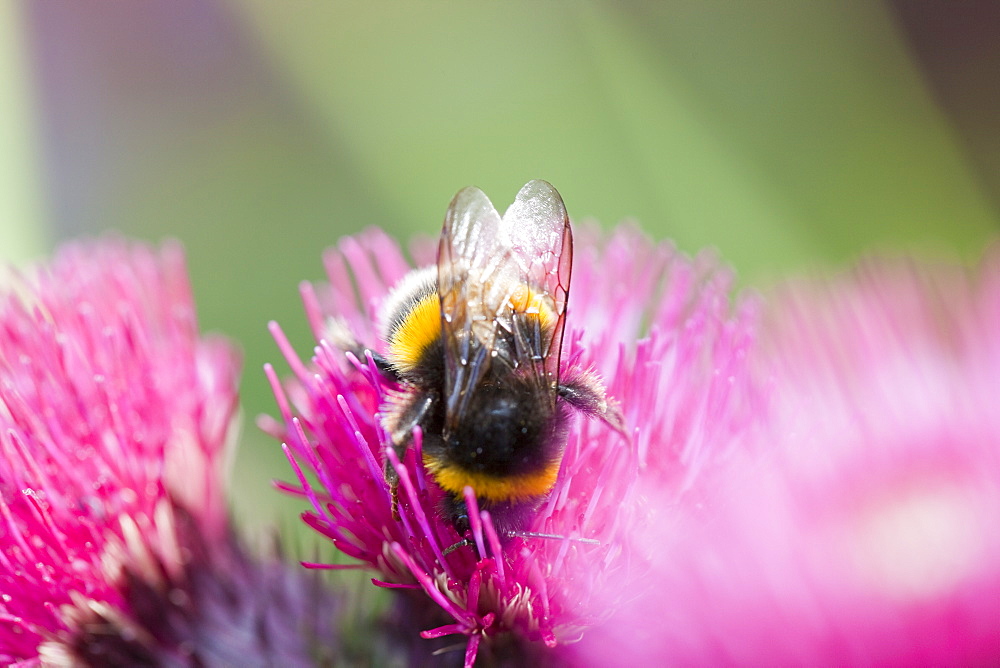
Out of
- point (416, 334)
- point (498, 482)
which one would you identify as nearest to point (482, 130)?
point (416, 334)

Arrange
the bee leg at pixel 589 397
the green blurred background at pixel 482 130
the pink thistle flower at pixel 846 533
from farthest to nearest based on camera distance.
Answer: the green blurred background at pixel 482 130
the bee leg at pixel 589 397
the pink thistle flower at pixel 846 533

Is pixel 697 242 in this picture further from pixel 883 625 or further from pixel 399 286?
pixel 883 625

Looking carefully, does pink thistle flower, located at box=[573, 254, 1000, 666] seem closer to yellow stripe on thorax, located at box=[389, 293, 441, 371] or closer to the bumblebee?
the bumblebee


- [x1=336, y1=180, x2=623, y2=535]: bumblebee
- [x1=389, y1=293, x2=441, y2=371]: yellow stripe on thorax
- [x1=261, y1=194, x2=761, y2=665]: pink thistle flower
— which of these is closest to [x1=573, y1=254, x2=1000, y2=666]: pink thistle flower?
[x1=261, y1=194, x2=761, y2=665]: pink thistle flower

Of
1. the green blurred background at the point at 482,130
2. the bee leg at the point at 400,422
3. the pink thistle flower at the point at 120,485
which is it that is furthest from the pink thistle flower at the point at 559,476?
the green blurred background at the point at 482,130

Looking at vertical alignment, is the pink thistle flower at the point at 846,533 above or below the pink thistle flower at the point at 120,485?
below

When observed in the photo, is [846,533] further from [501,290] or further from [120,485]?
[120,485]

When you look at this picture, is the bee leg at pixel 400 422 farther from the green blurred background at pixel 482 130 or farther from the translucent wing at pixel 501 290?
the green blurred background at pixel 482 130

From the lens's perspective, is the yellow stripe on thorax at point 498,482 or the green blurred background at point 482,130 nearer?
the yellow stripe on thorax at point 498,482
